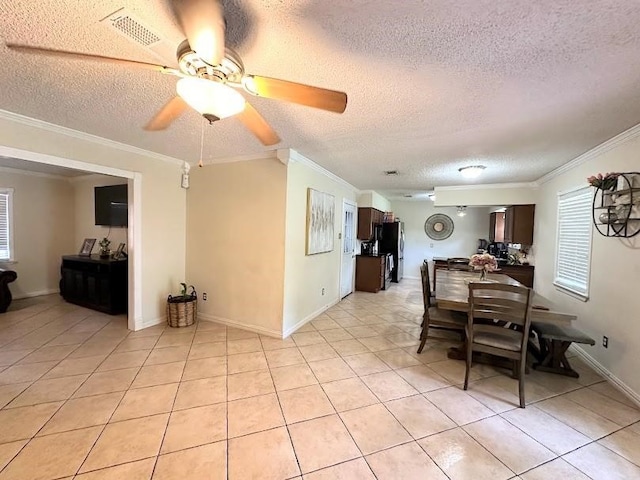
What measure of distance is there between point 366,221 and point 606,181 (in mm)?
3957

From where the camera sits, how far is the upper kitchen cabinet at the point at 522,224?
4867 millimetres

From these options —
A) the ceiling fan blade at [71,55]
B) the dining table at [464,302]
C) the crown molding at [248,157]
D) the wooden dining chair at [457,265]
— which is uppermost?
the crown molding at [248,157]

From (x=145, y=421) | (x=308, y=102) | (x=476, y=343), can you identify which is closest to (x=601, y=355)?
(x=476, y=343)

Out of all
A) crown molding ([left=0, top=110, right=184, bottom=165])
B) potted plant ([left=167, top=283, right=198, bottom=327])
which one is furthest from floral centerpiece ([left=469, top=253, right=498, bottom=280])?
crown molding ([left=0, top=110, right=184, bottom=165])

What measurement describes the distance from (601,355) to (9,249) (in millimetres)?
8592

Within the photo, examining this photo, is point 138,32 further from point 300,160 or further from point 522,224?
point 522,224

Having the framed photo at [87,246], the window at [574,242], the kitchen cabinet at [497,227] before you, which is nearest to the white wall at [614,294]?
the window at [574,242]

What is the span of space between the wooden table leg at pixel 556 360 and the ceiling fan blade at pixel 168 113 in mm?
3714

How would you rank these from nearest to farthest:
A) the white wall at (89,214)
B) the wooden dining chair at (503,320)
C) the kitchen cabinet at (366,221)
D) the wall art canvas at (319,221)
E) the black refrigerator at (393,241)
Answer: the wooden dining chair at (503,320)
the wall art canvas at (319,221)
the white wall at (89,214)
the kitchen cabinet at (366,221)
the black refrigerator at (393,241)

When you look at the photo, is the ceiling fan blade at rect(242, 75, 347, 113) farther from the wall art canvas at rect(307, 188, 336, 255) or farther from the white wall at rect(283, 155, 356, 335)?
the wall art canvas at rect(307, 188, 336, 255)

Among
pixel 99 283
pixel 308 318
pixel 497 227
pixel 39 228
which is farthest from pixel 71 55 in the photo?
pixel 497 227

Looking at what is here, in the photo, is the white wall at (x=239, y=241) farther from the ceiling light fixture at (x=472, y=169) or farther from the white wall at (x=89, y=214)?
the ceiling light fixture at (x=472, y=169)

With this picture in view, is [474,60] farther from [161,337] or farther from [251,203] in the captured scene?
[161,337]

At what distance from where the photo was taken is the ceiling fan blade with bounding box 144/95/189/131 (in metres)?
1.54
